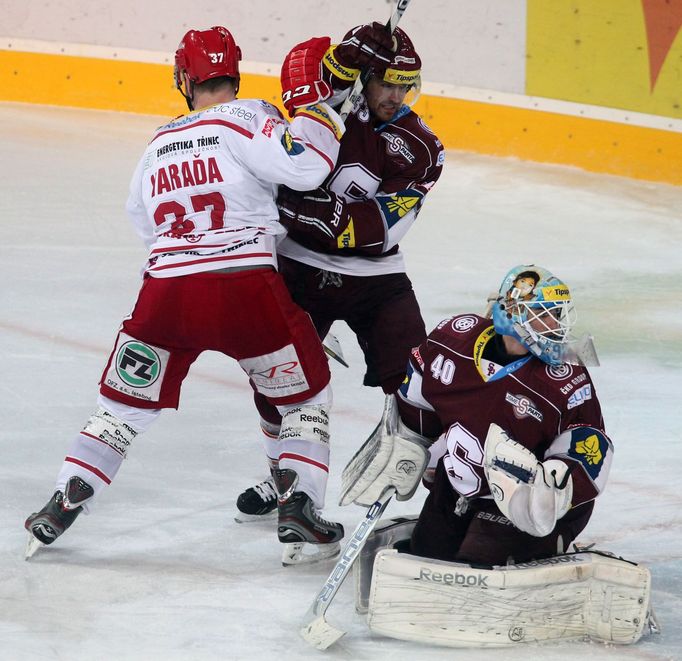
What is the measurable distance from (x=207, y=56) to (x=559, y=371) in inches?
45.3

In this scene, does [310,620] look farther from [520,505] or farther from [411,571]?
[520,505]

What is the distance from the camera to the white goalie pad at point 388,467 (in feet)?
10.1

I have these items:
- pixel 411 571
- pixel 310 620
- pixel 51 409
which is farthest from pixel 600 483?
pixel 51 409

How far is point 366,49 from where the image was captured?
132 inches

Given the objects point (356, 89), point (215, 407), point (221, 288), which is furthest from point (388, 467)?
point (215, 407)

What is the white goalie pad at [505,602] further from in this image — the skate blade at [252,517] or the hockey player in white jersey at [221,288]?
the skate blade at [252,517]

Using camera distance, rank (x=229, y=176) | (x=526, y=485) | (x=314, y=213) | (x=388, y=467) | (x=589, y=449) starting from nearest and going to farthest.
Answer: (x=526, y=485)
(x=589, y=449)
(x=388, y=467)
(x=229, y=176)
(x=314, y=213)

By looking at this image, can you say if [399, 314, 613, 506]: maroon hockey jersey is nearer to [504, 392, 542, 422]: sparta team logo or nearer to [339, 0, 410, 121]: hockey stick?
[504, 392, 542, 422]: sparta team logo

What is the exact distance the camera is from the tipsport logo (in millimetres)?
3332

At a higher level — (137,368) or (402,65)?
(402,65)

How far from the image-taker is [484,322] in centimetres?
309

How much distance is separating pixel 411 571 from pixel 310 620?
237 millimetres

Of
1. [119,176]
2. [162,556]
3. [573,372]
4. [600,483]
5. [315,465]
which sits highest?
[573,372]

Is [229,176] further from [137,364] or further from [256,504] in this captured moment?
[256,504]
